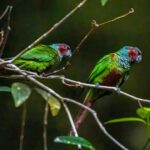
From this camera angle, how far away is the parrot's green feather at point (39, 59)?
2311 millimetres

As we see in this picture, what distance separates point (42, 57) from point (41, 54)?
0.01 metres

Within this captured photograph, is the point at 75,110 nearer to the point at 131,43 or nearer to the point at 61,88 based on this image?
the point at 61,88

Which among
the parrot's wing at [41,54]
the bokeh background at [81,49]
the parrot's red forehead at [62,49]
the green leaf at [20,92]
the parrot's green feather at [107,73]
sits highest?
the green leaf at [20,92]

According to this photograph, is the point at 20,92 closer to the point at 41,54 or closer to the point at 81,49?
the point at 41,54

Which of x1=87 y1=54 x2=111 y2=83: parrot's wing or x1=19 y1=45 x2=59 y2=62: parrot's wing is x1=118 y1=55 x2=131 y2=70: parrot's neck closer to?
x1=87 y1=54 x2=111 y2=83: parrot's wing

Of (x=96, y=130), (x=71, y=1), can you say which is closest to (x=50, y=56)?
(x=71, y=1)

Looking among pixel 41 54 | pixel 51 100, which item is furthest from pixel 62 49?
pixel 51 100

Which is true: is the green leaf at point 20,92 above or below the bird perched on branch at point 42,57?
above

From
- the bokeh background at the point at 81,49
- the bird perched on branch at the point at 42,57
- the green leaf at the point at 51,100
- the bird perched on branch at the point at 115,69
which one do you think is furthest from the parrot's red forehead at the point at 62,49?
the bokeh background at the point at 81,49

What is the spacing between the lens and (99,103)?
468 centimetres

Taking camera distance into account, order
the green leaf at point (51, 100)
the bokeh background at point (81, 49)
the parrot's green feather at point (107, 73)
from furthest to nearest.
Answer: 1. the bokeh background at point (81, 49)
2. the parrot's green feather at point (107, 73)
3. the green leaf at point (51, 100)

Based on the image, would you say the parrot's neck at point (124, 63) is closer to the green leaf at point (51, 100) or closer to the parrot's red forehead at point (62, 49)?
the parrot's red forehead at point (62, 49)

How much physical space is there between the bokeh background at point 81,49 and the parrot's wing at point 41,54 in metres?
1.68

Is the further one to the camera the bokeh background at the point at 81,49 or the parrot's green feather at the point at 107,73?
the bokeh background at the point at 81,49
